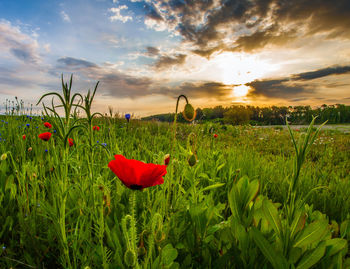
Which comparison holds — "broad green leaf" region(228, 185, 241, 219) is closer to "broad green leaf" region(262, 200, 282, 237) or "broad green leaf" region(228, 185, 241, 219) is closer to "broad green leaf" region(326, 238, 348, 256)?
"broad green leaf" region(262, 200, 282, 237)

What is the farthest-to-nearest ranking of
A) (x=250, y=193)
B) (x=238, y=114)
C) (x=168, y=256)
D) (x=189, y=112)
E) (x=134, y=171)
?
(x=238, y=114) < (x=189, y=112) < (x=250, y=193) < (x=168, y=256) < (x=134, y=171)

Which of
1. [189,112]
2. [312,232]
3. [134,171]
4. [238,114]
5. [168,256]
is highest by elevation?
[238,114]

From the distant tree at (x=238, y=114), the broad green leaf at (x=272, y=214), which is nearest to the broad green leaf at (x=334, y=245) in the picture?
the broad green leaf at (x=272, y=214)

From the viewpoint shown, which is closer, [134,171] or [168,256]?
[134,171]

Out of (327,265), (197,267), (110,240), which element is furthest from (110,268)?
(327,265)

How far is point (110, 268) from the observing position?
0.98 m

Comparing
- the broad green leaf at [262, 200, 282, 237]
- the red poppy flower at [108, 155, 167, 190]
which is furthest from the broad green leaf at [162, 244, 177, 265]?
the broad green leaf at [262, 200, 282, 237]

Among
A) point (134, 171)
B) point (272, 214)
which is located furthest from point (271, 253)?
point (134, 171)

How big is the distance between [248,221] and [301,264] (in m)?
0.30

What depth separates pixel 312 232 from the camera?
0.93 metres

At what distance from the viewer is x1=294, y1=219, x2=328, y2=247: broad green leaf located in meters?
0.92

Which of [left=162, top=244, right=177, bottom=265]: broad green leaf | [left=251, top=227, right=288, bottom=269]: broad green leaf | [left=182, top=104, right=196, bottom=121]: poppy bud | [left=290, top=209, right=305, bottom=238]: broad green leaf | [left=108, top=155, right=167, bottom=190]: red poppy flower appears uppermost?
[left=182, top=104, right=196, bottom=121]: poppy bud

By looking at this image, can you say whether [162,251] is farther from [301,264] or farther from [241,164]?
[241,164]

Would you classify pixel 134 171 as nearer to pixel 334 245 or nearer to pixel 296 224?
pixel 296 224
